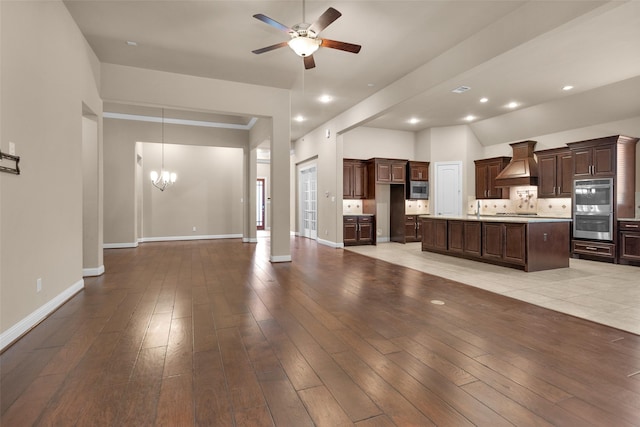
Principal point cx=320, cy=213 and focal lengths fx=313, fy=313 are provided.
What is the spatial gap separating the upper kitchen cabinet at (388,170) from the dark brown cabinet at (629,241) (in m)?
4.70

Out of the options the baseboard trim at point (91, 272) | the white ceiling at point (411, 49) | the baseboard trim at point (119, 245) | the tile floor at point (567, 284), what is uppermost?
the white ceiling at point (411, 49)

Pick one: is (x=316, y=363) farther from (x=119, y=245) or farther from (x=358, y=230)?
(x=119, y=245)

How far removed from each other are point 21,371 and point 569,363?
3676 millimetres

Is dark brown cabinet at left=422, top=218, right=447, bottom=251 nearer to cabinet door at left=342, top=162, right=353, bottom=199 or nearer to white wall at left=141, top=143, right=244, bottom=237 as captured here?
cabinet door at left=342, top=162, right=353, bottom=199

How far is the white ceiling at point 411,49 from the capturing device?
3.53m

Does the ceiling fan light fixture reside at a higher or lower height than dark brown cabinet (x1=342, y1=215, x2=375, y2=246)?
higher

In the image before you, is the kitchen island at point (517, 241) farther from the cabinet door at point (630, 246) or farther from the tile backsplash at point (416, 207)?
the tile backsplash at point (416, 207)

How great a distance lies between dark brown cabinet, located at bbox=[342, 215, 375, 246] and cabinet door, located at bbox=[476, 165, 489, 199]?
3134 mm

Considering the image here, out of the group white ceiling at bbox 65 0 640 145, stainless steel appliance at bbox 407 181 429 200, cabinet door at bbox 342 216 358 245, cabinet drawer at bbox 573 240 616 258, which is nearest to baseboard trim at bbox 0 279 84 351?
white ceiling at bbox 65 0 640 145

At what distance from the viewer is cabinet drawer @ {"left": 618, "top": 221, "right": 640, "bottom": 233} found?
5.66 m

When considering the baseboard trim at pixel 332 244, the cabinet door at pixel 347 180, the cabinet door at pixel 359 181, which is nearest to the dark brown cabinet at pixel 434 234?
→ the baseboard trim at pixel 332 244

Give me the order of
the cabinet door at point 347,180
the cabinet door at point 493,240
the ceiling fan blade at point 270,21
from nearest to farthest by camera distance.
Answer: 1. the ceiling fan blade at point 270,21
2. the cabinet door at point 493,240
3. the cabinet door at point 347,180

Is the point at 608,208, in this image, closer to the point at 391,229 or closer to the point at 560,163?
the point at 560,163

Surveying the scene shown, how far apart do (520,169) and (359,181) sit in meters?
4.02
